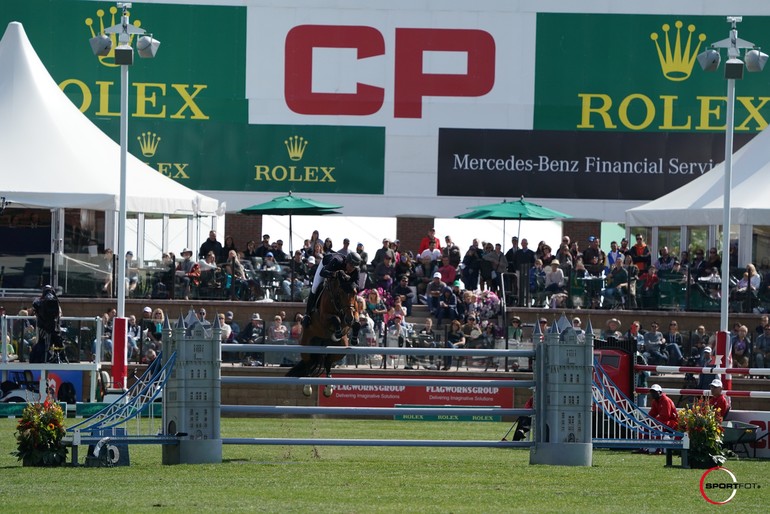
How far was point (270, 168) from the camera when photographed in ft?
126

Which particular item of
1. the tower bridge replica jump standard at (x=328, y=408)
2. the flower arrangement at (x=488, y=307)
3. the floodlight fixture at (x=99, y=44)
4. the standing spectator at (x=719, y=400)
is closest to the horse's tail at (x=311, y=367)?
the tower bridge replica jump standard at (x=328, y=408)

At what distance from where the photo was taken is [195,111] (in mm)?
38594

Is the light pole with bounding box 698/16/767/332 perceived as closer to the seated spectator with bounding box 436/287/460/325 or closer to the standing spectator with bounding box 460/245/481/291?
the seated spectator with bounding box 436/287/460/325

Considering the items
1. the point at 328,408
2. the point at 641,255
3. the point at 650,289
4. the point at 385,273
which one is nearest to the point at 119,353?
the point at 385,273

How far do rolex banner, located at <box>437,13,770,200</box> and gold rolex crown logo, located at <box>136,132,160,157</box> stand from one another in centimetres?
737

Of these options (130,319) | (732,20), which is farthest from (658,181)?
(130,319)

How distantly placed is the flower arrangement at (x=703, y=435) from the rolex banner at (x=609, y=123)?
22.0m

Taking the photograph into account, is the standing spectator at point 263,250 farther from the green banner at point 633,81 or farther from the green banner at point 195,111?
the green banner at point 633,81

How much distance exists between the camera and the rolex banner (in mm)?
38625

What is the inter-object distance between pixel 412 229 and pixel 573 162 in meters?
4.64

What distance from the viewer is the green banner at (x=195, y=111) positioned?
38.4m

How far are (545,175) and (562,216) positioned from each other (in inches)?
170

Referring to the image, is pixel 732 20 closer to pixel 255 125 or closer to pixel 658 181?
pixel 658 181

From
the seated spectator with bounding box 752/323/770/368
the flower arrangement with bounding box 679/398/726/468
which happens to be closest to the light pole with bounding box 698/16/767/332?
the seated spectator with bounding box 752/323/770/368
